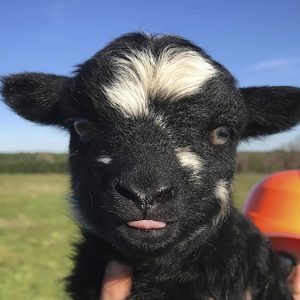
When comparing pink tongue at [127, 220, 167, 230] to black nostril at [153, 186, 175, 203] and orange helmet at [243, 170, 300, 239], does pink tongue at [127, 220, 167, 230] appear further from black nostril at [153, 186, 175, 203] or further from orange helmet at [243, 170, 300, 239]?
orange helmet at [243, 170, 300, 239]

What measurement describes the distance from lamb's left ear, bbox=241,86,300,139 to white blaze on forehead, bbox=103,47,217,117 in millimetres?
492

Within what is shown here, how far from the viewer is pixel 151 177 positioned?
321cm

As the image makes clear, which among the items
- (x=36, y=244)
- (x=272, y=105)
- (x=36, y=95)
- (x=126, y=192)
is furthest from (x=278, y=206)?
(x=36, y=244)

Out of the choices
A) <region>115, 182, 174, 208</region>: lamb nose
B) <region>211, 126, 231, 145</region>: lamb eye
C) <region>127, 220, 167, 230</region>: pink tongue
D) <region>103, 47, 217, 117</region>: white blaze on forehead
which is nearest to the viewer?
<region>115, 182, 174, 208</region>: lamb nose

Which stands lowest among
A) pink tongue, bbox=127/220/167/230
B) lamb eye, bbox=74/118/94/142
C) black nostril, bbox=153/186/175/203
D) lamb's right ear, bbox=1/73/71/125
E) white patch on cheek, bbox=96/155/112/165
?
pink tongue, bbox=127/220/167/230

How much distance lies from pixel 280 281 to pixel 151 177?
164cm

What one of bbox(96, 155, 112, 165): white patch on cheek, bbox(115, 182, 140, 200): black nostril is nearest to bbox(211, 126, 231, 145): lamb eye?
bbox(96, 155, 112, 165): white patch on cheek

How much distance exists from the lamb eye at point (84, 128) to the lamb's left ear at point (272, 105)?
1372mm

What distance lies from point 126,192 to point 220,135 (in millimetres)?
958

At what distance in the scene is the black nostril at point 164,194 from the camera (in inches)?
126

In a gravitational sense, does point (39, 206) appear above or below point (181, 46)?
below

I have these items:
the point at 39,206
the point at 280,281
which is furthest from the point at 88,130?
the point at 39,206

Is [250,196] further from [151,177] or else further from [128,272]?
[151,177]

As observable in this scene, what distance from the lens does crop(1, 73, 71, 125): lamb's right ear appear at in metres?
4.51
